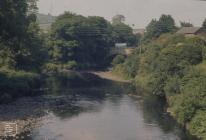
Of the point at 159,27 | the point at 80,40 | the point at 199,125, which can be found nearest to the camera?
the point at 199,125

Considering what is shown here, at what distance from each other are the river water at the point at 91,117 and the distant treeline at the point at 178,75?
1116 millimetres

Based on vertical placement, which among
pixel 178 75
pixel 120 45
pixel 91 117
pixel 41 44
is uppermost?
pixel 41 44

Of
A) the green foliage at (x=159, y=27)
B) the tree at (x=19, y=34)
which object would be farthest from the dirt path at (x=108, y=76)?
the green foliage at (x=159, y=27)

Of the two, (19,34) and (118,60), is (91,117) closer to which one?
(19,34)

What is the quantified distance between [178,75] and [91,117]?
1050 centimetres

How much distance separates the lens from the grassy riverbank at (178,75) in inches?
1492

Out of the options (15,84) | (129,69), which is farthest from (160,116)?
(129,69)

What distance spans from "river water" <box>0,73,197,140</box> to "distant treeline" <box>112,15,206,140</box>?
3.66 ft

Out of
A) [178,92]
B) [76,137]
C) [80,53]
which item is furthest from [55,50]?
[76,137]

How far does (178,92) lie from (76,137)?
13.5 m

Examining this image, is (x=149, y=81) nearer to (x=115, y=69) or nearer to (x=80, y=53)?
(x=115, y=69)

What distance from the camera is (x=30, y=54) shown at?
197ft

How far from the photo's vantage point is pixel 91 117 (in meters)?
Answer: 41.9

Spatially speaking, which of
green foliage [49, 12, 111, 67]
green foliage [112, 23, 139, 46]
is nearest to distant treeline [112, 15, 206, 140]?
green foliage [49, 12, 111, 67]
